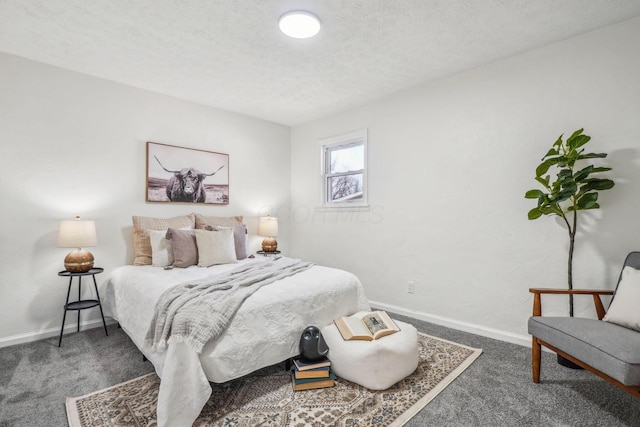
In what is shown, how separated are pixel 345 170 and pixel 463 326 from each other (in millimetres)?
2376

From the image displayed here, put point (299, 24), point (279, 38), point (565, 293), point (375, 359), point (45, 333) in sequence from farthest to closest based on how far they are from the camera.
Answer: point (45, 333) → point (279, 38) → point (299, 24) → point (565, 293) → point (375, 359)

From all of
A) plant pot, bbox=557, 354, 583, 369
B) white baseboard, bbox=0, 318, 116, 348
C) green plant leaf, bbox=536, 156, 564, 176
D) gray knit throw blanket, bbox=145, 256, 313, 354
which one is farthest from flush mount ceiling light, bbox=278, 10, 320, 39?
white baseboard, bbox=0, 318, 116, 348

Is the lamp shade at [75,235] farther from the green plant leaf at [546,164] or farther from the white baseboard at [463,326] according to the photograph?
the green plant leaf at [546,164]

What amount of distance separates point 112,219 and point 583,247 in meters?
4.38

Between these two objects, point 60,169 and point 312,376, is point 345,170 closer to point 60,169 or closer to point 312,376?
point 312,376

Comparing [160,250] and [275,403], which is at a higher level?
[160,250]

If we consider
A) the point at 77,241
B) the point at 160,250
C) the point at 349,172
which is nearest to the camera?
the point at 77,241

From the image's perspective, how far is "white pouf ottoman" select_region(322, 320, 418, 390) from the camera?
6.44 ft

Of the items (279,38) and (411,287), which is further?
(411,287)

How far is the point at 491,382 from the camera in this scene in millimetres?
2098

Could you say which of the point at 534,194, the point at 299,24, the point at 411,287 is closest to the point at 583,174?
the point at 534,194

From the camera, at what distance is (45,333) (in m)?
2.88

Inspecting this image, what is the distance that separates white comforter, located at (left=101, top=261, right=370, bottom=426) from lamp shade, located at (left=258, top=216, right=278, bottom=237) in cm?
125

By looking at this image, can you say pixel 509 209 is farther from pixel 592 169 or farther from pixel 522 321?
pixel 522 321
